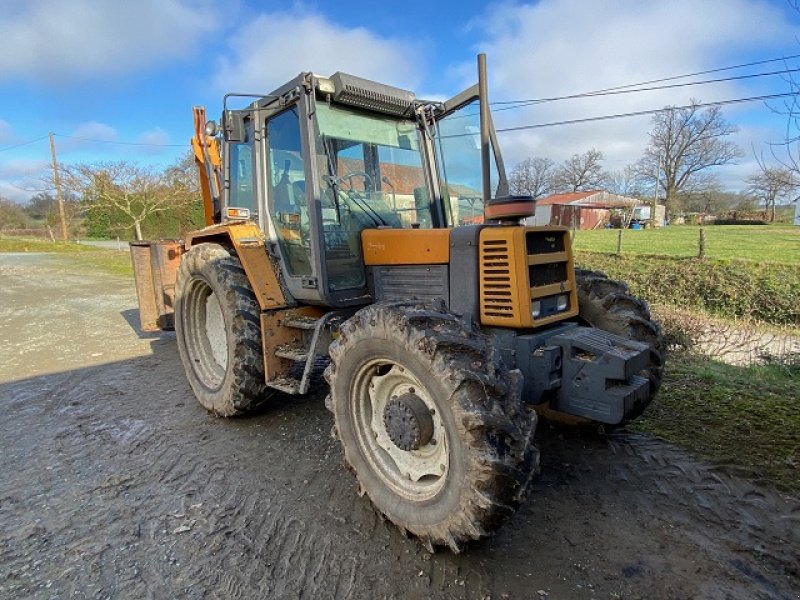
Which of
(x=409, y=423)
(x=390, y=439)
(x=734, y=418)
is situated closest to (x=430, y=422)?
(x=409, y=423)

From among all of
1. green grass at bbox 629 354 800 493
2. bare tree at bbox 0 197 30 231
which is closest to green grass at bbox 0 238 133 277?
green grass at bbox 629 354 800 493

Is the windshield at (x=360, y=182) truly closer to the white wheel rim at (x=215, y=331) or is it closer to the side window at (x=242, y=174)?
the side window at (x=242, y=174)

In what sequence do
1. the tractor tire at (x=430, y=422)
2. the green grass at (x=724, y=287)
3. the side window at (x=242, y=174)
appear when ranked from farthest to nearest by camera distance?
the green grass at (x=724, y=287) < the side window at (x=242, y=174) < the tractor tire at (x=430, y=422)

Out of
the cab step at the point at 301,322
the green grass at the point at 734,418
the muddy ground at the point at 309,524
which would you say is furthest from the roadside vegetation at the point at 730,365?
the cab step at the point at 301,322

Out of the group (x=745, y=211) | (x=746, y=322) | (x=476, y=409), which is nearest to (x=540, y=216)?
(x=745, y=211)

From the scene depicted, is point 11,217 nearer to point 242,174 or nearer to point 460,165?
point 242,174

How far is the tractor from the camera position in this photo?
2.35m

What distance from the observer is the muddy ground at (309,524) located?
232 cm

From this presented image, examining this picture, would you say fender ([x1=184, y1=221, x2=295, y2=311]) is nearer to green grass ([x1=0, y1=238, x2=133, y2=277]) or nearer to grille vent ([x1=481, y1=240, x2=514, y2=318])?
grille vent ([x1=481, y1=240, x2=514, y2=318])

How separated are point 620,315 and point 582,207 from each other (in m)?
55.5

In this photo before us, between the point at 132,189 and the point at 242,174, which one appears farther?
the point at 132,189

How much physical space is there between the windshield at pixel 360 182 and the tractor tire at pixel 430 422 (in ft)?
3.31

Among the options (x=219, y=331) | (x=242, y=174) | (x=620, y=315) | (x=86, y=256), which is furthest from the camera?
(x=86, y=256)

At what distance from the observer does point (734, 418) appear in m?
3.92
